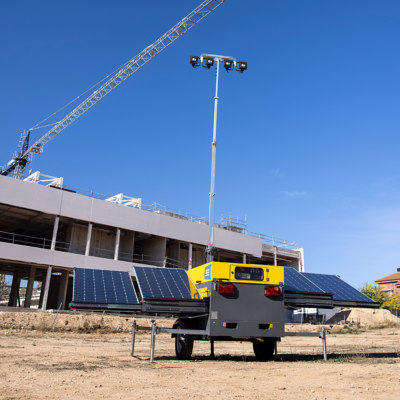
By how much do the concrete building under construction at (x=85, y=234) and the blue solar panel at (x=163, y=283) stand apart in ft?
81.6

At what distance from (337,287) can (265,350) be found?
12.9 feet

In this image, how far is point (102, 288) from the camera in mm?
11836

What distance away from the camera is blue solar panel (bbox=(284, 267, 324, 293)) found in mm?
12212

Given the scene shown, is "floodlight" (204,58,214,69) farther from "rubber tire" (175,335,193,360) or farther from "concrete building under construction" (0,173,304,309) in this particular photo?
"concrete building under construction" (0,173,304,309)

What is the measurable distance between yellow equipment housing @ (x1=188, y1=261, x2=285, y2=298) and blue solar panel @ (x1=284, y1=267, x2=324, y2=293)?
86cm

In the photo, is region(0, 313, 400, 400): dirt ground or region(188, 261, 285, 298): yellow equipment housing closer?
region(0, 313, 400, 400): dirt ground

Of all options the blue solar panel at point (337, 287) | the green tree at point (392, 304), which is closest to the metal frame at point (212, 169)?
the blue solar panel at point (337, 287)

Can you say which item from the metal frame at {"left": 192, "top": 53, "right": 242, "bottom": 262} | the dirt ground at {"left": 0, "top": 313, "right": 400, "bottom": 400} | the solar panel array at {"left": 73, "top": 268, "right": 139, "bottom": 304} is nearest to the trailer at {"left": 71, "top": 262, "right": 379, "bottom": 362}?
the solar panel array at {"left": 73, "top": 268, "right": 139, "bottom": 304}

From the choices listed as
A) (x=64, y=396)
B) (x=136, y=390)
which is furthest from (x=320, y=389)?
(x=64, y=396)

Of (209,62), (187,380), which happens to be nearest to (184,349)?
(187,380)

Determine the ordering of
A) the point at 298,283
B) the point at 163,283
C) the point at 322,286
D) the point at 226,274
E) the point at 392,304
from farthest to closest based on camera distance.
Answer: the point at 392,304 < the point at 322,286 < the point at 298,283 < the point at 163,283 < the point at 226,274

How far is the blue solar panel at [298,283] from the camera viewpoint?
12.2 metres

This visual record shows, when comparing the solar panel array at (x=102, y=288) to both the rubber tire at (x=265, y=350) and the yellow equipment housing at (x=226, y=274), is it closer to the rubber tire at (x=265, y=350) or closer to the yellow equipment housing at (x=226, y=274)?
the yellow equipment housing at (x=226, y=274)

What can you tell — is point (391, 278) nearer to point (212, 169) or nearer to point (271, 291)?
point (212, 169)
